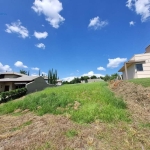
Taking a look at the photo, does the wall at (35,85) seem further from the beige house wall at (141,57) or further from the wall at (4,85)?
the beige house wall at (141,57)

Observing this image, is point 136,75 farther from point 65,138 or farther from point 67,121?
point 65,138

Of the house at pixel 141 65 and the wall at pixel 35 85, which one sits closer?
the house at pixel 141 65

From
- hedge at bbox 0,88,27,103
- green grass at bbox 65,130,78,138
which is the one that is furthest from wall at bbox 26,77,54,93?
green grass at bbox 65,130,78,138

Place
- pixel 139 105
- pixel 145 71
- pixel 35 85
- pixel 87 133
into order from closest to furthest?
pixel 87 133 < pixel 139 105 < pixel 145 71 < pixel 35 85

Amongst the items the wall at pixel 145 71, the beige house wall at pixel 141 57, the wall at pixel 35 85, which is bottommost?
the wall at pixel 35 85

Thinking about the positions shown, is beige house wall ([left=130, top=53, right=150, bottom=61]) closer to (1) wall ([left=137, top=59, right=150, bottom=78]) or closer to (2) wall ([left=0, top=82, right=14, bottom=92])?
(1) wall ([left=137, top=59, right=150, bottom=78])

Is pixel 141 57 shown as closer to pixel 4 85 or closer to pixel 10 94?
pixel 10 94

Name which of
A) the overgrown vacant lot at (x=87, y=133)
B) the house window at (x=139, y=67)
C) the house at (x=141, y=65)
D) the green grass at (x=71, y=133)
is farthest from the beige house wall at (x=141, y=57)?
the green grass at (x=71, y=133)

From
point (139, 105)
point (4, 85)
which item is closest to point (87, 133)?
point (139, 105)

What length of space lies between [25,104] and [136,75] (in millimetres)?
13281

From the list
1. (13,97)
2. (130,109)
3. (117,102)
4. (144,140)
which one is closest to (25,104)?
(117,102)

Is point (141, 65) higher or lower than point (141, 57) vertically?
lower

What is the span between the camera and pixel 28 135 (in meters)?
4.13

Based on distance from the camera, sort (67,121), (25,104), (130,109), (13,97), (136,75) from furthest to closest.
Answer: (13,97)
(136,75)
(25,104)
(130,109)
(67,121)
